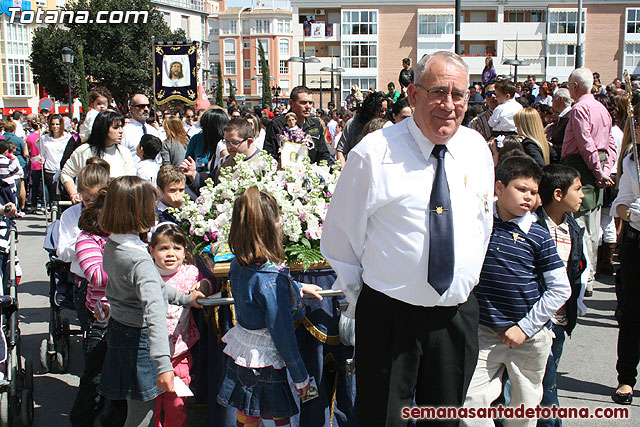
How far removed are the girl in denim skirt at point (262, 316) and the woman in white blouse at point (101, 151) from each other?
378 centimetres

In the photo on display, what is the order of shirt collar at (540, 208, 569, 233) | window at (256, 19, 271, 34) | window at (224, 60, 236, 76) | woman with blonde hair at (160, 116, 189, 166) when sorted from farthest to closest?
1. window at (224, 60, 236, 76)
2. window at (256, 19, 271, 34)
3. woman with blonde hair at (160, 116, 189, 166)
4. shirt collar at (540, 208, 569, 233)

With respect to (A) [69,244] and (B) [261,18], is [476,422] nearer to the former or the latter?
(A) [69,244]

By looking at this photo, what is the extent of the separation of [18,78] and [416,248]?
247 ft

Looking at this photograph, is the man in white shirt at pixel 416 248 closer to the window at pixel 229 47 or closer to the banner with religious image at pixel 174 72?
the banner with religious image at pixel 174 72

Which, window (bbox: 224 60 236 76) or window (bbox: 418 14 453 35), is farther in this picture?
window (bbox: 224 60 236 76)

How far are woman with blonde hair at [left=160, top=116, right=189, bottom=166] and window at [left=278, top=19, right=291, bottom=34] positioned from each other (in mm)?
101985

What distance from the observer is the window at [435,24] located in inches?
2655

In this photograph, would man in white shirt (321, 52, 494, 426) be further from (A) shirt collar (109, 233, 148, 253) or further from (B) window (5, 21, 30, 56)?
(B) window (5, 21, 30, 56)

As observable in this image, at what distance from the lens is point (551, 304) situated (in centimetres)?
390

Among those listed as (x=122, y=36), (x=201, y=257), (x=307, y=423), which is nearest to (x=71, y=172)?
(x=201, y=257)

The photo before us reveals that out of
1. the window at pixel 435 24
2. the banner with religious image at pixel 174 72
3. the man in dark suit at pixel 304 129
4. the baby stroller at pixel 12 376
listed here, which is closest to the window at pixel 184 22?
the window at pixel 435 24

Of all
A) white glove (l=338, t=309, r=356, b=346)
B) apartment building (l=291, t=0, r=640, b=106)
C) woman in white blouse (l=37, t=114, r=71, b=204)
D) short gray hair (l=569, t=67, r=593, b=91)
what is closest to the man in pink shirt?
short gray hair (l=569, t=67, r=593, b=91)

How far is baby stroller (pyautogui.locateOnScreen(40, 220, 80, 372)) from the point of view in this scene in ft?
19.0

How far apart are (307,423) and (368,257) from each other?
1537 mm
